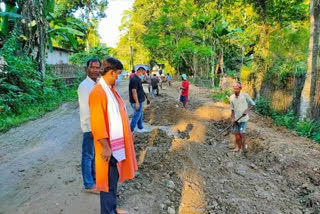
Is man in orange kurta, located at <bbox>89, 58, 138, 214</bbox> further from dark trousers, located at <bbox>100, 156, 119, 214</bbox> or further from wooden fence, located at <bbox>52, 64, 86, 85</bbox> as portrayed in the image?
wooden fence, located at <bbox>52, 64, 86, 85</bbox>

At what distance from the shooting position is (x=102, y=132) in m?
2.44

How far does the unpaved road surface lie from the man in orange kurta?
2.85ft

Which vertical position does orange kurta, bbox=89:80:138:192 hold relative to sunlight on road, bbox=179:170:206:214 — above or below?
above

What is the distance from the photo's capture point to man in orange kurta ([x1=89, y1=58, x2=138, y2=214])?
2.45 meters

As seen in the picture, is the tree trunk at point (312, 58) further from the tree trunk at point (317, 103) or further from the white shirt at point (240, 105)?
the white shirt at point (240, 105)

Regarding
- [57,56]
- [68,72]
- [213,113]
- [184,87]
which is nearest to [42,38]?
[68,72]

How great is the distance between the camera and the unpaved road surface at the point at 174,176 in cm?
360

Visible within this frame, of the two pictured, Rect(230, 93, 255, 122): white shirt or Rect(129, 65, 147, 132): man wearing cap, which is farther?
Rect(129, 65, 147, 132): man wearing cap

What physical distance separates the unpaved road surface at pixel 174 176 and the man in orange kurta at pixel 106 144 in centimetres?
87

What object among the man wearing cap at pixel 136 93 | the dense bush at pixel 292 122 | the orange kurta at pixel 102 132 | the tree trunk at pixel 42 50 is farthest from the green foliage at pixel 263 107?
the tree trunk at pixel 42 50

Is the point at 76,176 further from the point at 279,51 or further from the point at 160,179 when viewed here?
the point at 279,51

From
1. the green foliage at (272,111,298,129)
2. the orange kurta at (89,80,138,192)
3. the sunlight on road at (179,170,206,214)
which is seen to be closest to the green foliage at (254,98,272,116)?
the green foliage at (272,111,298,129)

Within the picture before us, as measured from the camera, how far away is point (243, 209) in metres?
3.78

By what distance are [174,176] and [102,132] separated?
2.37m
